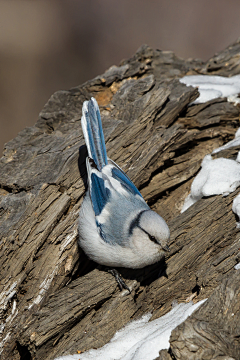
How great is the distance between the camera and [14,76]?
7.30 m

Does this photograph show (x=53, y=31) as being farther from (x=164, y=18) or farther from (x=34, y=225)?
(x=34, y=225)

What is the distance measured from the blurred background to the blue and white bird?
3.95 meters

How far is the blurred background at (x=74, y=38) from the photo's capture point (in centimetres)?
718

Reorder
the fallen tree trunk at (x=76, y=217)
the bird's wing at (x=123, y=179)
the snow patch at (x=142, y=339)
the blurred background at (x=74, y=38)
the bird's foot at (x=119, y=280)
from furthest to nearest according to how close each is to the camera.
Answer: the blurred background at (x=74, y=38) < the bird's wing at (x=123, y=179) < the bird's foot at (x=119, y=280) < the fallen tree trunk at (x=76, y=217) < the snow patch at (x=142, y=339)

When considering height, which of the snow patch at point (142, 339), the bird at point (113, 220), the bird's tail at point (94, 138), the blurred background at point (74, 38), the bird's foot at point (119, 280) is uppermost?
the blurred background at point (74, 38)

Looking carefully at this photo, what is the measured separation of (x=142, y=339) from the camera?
291 centimetres

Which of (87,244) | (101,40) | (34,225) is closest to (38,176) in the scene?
(34,225)

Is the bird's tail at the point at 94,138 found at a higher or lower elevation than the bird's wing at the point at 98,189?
higher

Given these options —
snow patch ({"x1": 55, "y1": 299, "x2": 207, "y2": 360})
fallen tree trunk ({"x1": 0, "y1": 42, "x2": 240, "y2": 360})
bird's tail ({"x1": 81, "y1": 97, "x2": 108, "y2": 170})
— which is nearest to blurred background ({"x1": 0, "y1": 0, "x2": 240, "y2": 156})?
fallen tree trunk ({"x1": 0, "y1": 42, "x2": 240, "y2": 360})

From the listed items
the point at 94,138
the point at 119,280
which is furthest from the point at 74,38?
the point at 119,280

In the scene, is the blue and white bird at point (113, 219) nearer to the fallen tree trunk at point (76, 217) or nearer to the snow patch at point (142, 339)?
the fallen tree trunk at point (76, 217)

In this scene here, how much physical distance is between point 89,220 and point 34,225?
1.88 ft

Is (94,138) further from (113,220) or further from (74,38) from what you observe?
(74,38)

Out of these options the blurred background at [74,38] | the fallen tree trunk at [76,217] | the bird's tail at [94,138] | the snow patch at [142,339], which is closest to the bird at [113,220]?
the bird's tail at [94,138]
